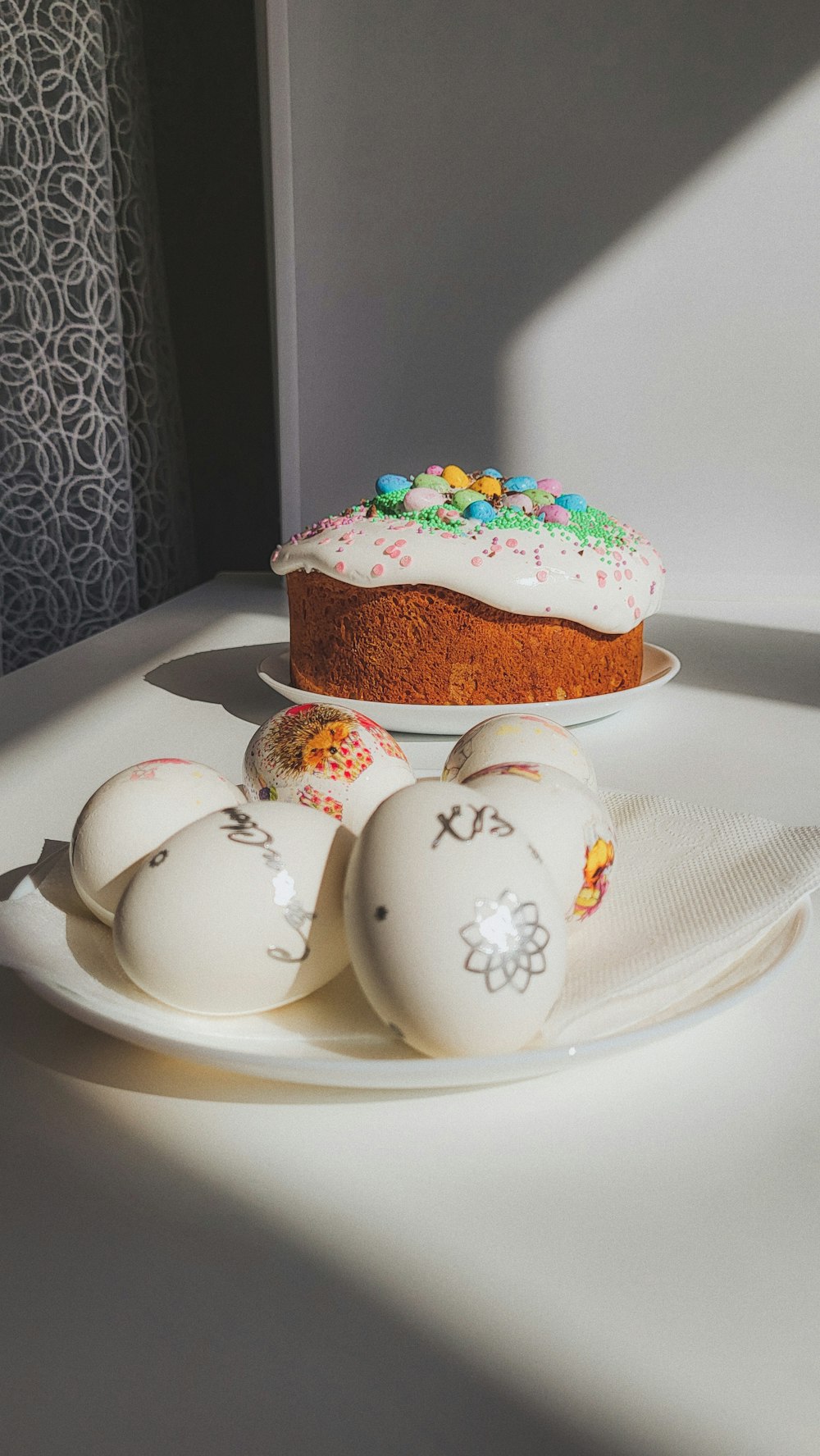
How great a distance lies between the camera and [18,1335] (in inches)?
12.9

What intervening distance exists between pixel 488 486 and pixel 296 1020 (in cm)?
76

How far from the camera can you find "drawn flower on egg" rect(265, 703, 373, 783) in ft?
1.90

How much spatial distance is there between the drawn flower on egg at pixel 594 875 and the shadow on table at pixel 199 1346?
18cm

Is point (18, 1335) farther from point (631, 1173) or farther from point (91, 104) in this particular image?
point (91, 104)

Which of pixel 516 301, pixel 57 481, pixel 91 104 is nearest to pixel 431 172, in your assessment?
pixel 516 301

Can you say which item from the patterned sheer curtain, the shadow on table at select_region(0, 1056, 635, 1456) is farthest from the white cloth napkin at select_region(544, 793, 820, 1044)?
the patterned sheer curtain

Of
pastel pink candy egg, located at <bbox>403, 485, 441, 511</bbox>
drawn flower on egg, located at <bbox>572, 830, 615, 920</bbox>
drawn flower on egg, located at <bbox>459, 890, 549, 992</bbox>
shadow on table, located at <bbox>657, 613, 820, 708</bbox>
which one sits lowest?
shadow on table, located at <bbox>657, 613, 820, 708</bbox>

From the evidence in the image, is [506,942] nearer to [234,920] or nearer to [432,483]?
[234,920]

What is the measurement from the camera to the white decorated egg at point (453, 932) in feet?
1.28

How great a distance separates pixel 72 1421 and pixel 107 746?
2.28 ft

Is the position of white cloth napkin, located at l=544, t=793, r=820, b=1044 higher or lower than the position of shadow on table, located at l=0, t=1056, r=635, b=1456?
higher

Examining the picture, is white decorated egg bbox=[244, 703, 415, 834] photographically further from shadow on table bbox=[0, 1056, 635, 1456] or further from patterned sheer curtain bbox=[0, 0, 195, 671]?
patterned sheer curtain bbox=[0, 0, 195, 671]

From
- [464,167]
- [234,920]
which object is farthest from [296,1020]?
[464,167]

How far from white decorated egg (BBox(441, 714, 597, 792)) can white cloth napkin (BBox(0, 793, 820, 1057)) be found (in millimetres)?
44
